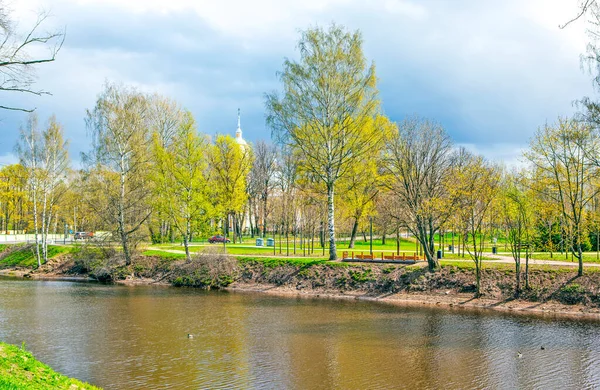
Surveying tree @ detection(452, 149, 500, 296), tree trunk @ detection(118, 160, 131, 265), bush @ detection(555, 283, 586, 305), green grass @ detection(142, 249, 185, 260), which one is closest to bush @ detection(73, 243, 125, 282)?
tree trunk @ detection(118, 160, 131, 265)

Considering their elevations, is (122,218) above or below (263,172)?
below

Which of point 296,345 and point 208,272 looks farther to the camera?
point 208,272

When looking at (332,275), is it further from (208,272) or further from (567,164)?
(567,164)

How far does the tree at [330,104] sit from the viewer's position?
122ft

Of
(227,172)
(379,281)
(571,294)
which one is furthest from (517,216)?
(227,172)

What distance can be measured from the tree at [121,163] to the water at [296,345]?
14.9 meters

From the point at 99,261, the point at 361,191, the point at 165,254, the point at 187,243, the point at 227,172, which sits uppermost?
the point at 227,172

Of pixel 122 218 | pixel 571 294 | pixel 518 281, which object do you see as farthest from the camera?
pixel 122 218

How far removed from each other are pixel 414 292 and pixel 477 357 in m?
14.4

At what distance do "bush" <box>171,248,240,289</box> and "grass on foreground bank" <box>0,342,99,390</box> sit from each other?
26097 mm

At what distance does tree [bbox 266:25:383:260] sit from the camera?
3706 centimetres

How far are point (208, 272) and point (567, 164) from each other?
2767 cm

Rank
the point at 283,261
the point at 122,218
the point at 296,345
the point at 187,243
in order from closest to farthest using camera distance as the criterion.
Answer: the point at 296,345, the point at 283,261, the point at 187,243, the point at 122,218

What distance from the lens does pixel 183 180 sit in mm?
44500
